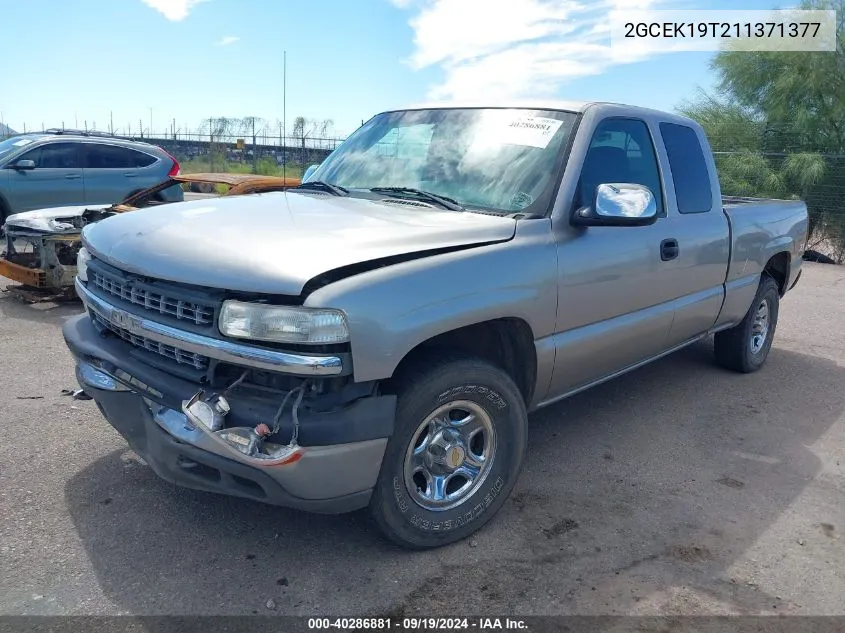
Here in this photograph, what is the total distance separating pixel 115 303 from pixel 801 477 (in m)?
3.66

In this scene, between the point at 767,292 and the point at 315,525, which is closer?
the point at 315,525

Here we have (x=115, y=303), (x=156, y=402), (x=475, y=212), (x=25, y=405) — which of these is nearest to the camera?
(x=156, y=402)

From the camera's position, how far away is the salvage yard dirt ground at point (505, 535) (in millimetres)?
2756

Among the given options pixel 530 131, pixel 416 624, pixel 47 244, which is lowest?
pixel 416 624

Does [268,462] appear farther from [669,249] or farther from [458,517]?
[669,249]

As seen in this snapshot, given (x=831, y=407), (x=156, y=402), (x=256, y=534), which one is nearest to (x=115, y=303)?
(x=156, y=402)

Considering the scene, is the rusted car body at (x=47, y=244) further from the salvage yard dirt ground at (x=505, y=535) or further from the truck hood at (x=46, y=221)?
the salvage yard dirt ground at (x=505, y=535)

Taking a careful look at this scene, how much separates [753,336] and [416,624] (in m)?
4.35

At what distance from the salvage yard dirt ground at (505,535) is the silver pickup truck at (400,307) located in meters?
0.29

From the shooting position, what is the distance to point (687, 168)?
4621 millimetres

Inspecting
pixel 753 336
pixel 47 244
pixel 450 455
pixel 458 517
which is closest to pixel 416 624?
pixel 458 517

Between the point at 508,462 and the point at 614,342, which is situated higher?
the point at 614,342

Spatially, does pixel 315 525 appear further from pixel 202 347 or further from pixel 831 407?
pixel 831 407

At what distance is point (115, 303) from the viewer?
3.11m
